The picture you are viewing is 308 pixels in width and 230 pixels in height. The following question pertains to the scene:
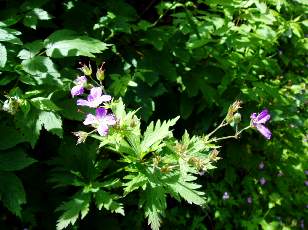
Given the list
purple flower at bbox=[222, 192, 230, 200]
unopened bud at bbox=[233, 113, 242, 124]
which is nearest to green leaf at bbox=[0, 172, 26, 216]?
unopened bud at bbox=[233, 113, 242, 124]

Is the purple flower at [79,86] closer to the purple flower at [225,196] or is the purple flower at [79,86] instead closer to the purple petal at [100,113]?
the purple petal at [100,113]

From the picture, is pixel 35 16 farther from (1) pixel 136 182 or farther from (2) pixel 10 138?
(1) pixel 136 182

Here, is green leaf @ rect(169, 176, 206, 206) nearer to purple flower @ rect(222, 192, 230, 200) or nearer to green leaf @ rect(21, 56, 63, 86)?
green leaf @ rect(21, 56, 63, 86)

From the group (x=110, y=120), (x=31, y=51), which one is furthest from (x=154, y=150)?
(x=31, y=51)

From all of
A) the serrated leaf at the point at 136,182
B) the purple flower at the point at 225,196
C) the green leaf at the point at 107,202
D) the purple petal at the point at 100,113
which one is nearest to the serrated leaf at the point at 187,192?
the serrated leaf at the point at 136,182

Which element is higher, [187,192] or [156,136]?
[156,136]

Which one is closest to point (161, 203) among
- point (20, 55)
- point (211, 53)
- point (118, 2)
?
point (20, 55)
